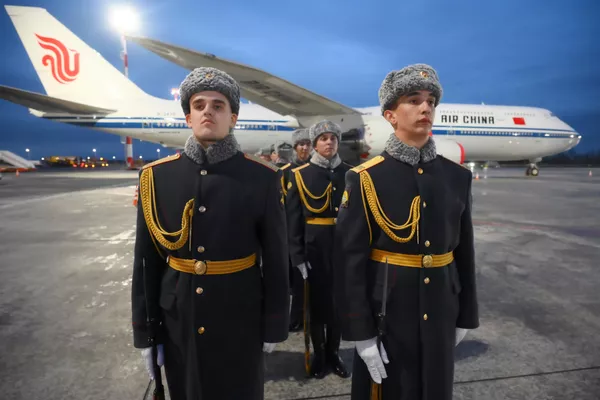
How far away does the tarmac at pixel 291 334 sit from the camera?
99.9 inches

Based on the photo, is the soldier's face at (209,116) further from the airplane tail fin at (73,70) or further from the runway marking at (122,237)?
the airplane tail fin at (73,70)

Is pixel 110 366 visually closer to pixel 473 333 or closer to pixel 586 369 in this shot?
pixel 473 333

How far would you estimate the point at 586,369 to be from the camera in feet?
8.82

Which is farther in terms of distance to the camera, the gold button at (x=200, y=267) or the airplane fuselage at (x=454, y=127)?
the airplane fuselage at (x=454, y=127)

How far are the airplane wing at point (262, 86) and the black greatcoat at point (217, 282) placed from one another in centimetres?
911

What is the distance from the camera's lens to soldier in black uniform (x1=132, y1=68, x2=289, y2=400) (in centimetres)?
161

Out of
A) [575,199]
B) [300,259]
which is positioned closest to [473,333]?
[300,259]

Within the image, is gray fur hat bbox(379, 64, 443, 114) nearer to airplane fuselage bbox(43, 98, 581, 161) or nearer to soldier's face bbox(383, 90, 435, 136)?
soldier's face bbox(383, 90, 435, 136)

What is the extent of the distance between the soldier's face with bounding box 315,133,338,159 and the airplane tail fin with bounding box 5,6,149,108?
60.5ft

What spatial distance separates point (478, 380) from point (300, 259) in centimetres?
159

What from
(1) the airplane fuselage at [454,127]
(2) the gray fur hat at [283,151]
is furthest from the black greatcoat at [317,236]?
(1) the airplane fuselage at [454,127]

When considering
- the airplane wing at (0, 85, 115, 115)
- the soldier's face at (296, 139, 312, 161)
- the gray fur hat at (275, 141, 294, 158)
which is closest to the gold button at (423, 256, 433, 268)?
the soldier's face at (296, 139, 312, 161)

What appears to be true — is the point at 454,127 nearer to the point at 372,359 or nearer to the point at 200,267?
the point at 372,359

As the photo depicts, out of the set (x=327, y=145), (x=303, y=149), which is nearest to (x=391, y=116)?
(x=327, y=145)
